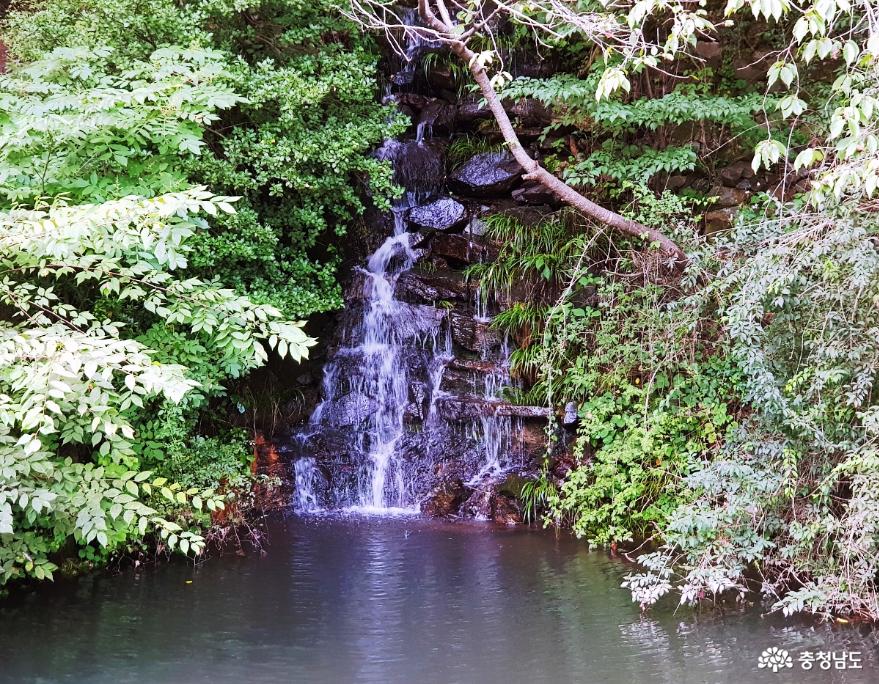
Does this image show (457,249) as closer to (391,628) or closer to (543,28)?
(543,28)

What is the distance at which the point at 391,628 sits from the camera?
5738 millimetres

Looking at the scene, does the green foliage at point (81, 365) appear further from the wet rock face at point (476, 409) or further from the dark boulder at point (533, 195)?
the dark boulder at point (533, 195)

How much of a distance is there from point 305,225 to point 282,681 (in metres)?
5.38

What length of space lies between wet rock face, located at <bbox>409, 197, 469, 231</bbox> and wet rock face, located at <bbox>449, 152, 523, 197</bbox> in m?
0.26

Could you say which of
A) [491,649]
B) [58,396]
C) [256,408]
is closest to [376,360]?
[256,408]

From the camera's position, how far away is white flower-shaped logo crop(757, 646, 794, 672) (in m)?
4.95

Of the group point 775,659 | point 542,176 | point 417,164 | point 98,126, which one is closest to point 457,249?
point 417,164

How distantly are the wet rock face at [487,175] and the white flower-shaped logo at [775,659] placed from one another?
259 inches

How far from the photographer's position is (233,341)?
5434mm

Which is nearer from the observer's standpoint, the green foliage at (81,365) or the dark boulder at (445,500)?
the green foliage at (81,365)

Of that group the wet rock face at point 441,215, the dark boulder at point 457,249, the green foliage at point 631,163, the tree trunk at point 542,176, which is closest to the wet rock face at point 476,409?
the dark boulder at point 457,249

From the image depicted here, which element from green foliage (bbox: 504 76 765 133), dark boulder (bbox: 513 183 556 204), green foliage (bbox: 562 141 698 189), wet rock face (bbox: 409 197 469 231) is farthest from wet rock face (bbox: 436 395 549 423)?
green foliage (bbox: 504 76 765 133)

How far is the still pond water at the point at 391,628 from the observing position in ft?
16.6

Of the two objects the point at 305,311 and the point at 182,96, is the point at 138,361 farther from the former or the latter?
the point at 305,311
